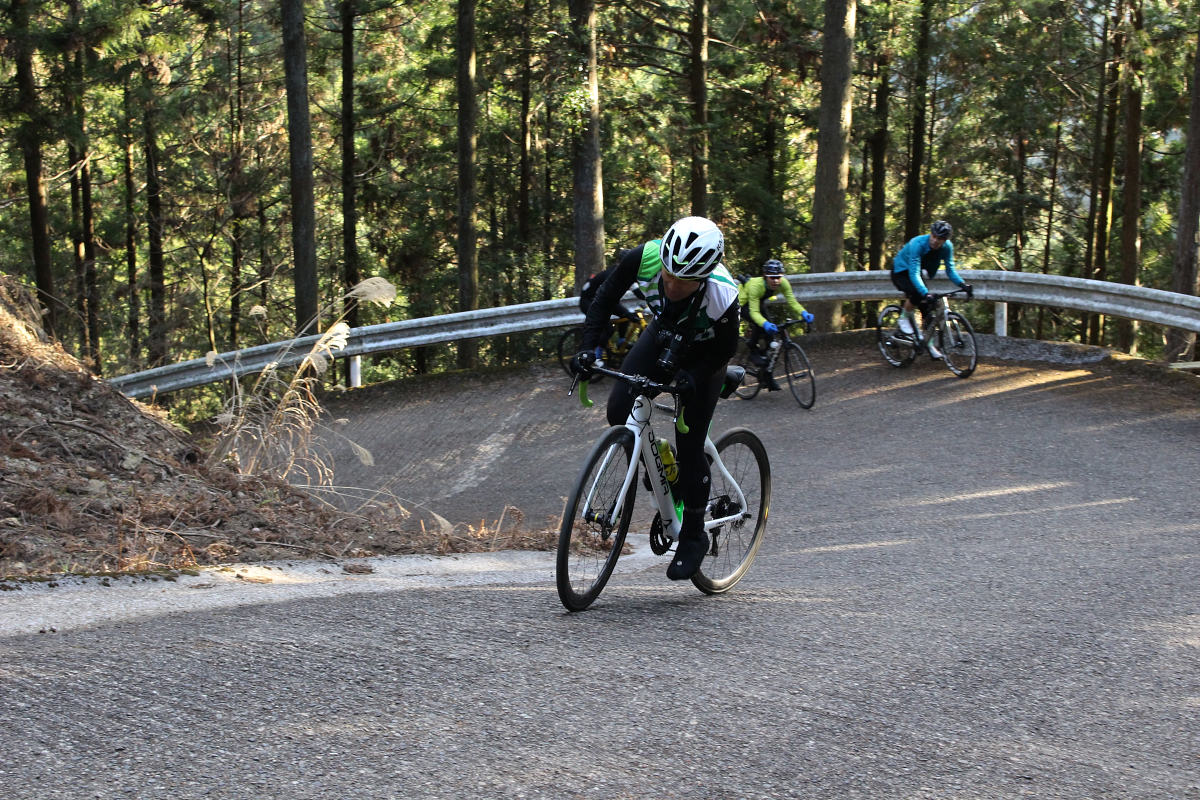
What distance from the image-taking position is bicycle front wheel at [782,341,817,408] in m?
13.5

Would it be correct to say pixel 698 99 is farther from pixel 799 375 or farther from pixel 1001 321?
pixel 799 375

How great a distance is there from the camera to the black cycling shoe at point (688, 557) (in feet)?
19.4

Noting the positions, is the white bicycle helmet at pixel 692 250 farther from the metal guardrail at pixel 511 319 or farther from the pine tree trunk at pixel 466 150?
the pine tree trunk at pixel 466 150

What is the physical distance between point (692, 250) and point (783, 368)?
29.3 feet

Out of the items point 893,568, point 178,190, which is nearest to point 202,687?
point 893,568

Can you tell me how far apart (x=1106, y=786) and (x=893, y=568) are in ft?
12.8

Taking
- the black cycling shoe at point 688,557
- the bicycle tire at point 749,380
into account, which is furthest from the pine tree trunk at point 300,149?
the black cycling shoe at point 688,557

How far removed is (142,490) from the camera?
7531 millimetres

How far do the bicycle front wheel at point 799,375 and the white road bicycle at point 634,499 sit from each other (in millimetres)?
7063

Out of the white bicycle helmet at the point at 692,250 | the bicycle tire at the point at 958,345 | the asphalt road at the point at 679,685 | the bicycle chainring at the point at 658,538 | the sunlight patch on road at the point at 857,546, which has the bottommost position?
the sunlight patch on road at the point at 857,546

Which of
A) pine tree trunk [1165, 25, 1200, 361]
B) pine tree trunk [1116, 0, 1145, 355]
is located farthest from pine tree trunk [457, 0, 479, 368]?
pine tree trunk [1116, 0, 1145, 355]

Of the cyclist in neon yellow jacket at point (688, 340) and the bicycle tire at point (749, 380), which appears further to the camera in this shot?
the bicycle tire at point (749, 380)

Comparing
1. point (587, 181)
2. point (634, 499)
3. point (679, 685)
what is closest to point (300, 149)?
point (587, 181)

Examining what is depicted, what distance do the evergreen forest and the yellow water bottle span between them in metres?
15.3
